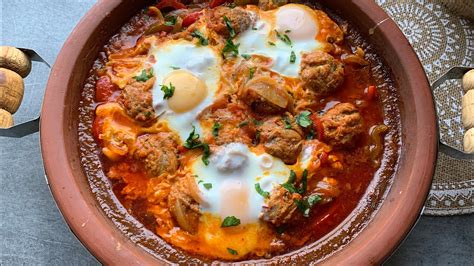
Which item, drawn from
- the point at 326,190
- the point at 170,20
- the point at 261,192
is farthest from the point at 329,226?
the point at 170,20

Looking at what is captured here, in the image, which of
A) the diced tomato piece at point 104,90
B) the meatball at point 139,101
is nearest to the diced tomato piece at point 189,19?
the meatball at point 139,101

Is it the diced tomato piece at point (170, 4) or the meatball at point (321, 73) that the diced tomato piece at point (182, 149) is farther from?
the diced tomato piece at point (170, 4)

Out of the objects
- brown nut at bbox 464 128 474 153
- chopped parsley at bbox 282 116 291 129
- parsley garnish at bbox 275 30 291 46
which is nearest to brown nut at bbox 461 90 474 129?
brown nut at bbox 464 128 474 153

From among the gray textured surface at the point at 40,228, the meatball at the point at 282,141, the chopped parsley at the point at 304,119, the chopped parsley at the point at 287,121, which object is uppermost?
the chopped parsley at the point at 304,119

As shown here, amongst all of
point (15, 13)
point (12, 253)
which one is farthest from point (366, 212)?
point (15, 13)

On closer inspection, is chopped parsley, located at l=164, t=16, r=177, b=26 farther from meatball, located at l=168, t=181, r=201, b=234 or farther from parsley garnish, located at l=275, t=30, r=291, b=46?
meatball, located at l=168, t=181, r=201, b=234

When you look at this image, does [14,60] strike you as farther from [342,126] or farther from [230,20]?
[342,126]

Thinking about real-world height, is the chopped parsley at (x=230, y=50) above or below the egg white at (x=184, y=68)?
above
